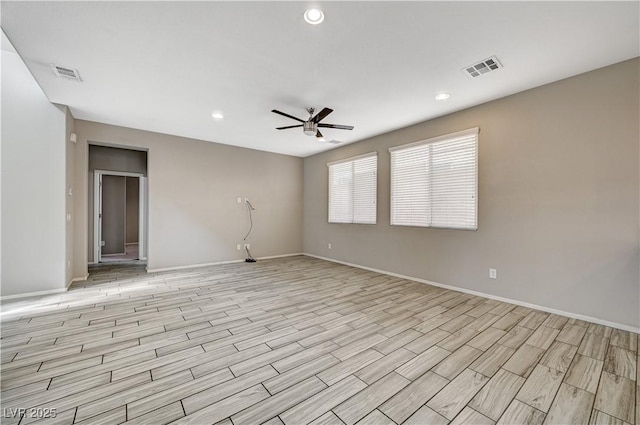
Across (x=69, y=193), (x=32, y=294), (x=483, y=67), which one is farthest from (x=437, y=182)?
(x=32, y=294)

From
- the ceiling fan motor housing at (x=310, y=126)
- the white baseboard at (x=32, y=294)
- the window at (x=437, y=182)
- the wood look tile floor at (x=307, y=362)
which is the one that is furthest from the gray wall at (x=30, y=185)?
the window at (x=437, y=182)

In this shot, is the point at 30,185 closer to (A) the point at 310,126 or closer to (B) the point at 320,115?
(A) the point at 310,126

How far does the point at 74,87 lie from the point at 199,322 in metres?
3.45

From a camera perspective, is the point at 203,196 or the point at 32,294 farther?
the point at 203,196

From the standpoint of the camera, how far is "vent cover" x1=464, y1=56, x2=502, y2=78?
8.84ft

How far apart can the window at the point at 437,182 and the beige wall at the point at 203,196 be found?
3.21 meters

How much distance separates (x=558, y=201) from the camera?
3.11 metres

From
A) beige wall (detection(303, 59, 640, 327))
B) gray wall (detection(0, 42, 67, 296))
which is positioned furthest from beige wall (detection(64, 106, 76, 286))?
beige wall (detection(303, 59, 640, 327))

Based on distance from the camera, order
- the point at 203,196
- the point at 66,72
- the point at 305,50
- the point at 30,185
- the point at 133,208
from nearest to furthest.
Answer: the point at 305,50 → the point at 66,72 → the point at 30,185 → the point at 203,196 → the point at 133,208

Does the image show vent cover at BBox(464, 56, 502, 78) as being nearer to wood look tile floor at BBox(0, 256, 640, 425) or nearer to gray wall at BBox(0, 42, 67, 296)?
wood look tile floor at BBox(0, 256, 640, 425)

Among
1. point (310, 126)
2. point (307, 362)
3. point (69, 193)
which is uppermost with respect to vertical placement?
point (310, 126)

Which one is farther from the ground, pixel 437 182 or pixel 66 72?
pixel 66 72

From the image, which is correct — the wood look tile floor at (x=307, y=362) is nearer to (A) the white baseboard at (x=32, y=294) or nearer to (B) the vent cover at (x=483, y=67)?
(A) the white baseboard at (x=32, y=294)

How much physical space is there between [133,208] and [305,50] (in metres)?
8.74
